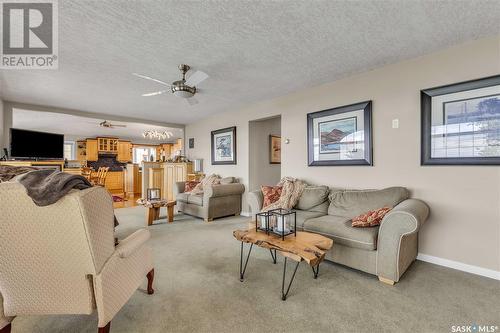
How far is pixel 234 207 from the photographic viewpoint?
498 centimetres

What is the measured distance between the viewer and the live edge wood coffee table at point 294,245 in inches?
69.8

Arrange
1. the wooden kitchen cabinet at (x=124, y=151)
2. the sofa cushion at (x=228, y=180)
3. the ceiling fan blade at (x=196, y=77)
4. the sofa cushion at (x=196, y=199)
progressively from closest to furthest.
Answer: the ceiling fan blade at (x=196, y=77) → the sofa cushion at (x=196, y=199) → the sofa cushion at (x=228, y=180) → the wooden kitchen cabinet at (x=124, y=151)

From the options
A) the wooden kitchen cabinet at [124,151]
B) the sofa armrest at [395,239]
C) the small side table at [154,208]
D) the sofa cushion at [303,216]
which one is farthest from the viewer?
the wooden kitchen cabinet at [124,151]

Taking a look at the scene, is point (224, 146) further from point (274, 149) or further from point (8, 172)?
point (8, 172)

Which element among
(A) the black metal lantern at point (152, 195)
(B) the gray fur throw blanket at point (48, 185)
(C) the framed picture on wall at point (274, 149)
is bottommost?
(A) the black metal lantern at point (152, 195)

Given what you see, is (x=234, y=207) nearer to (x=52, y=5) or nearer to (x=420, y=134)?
(x=420, y=134)

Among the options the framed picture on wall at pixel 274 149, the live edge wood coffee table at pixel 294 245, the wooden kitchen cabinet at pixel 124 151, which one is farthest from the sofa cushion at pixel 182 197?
the wooden kitchen cabinet at pixel 124 151

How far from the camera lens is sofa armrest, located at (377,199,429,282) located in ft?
6.64

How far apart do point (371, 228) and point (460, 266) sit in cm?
109

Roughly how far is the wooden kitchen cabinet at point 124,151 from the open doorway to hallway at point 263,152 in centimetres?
689

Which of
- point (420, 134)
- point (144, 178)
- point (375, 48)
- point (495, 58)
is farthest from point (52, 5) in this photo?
point (144, 178)

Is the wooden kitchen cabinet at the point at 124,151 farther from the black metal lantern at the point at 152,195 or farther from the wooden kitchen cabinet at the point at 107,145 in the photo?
the black metal lantern at the point at 152,195

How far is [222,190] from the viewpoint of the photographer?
15.3 feet

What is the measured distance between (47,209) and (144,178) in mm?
5946
